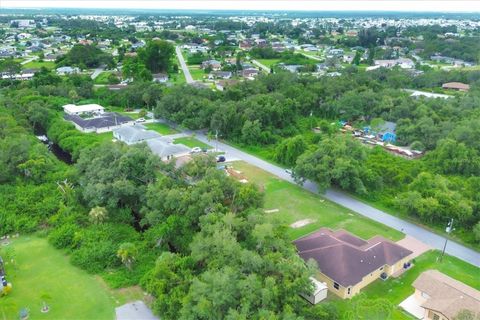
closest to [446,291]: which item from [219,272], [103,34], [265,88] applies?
[219,272]

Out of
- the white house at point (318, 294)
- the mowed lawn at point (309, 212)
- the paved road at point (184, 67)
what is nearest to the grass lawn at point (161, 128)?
the mowed lawn at point (309, 212)

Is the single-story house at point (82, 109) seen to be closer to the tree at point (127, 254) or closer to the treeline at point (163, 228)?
the treeline at point (163, 228)

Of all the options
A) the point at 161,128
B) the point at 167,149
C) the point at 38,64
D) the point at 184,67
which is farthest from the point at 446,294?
the point at 38,64

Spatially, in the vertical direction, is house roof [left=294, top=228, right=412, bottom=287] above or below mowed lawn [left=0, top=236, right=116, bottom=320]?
above

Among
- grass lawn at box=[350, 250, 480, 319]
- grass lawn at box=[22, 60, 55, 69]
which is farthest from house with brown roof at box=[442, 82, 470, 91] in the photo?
grass lawn at box=[22, 60, 55, 69]

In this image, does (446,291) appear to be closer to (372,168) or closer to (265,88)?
(372,168)

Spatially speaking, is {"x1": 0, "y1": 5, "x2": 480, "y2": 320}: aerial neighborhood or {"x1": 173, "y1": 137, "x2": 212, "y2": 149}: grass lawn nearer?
{"x1": 0, "y1": 5, "x2": 480, "y2": 320}: aerial neighborhood

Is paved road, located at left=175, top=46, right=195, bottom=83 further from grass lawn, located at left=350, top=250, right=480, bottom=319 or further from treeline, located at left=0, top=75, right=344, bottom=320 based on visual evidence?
grass lawn, located at left=350, top=250, right=480, bottom=319
